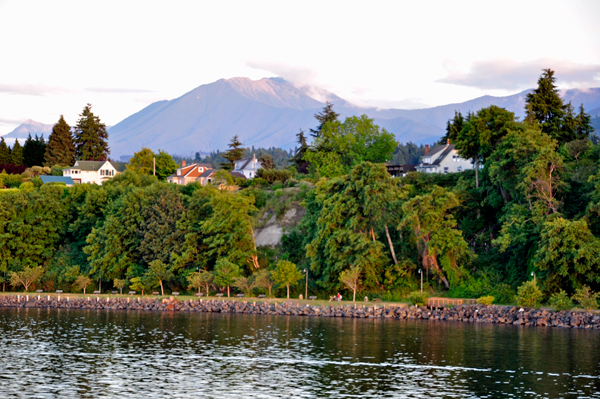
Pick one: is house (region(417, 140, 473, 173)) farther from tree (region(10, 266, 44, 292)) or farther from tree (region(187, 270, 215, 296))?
tree (region(10, 266, 44, 292))

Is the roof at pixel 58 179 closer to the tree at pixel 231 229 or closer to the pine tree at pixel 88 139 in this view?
the pine tree at pixel 88 139

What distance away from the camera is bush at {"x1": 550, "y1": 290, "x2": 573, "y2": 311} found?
180 ft

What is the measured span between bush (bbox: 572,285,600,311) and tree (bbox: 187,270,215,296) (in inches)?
1502

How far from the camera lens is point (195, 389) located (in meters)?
31.7

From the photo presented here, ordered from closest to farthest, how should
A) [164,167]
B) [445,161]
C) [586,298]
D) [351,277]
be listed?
[586,298] → [351,277] → [445,161] → [164,167]

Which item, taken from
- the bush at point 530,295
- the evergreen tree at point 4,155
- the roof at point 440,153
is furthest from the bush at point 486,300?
the evergreen tree at point 4,155

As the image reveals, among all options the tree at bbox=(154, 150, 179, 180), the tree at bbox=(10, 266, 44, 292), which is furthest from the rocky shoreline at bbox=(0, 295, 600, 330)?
the tree at bbox=(154, 150, 179, 180)

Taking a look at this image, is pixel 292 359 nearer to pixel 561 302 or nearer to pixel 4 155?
pixel 561 302

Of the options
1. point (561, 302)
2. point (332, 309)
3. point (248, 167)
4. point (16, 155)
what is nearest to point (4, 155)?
point (16, 155)

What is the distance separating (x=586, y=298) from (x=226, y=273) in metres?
36.4

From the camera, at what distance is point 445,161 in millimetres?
114000

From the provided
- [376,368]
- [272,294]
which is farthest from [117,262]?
[376,368]

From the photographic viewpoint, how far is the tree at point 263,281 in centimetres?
6881

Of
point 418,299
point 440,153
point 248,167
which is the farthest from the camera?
point 248,167
